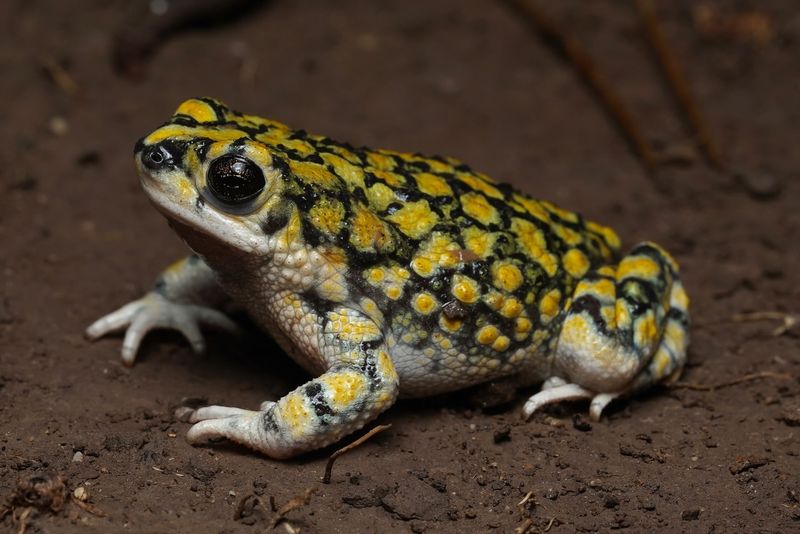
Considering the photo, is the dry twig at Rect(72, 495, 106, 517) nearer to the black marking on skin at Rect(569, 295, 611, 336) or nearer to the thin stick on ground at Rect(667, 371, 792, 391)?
the black marking on skin at Rect(569, 295, 611, 336)

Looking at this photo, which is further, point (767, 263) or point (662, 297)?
point (767, 263)

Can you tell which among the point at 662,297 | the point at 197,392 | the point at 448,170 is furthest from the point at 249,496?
the point at 662,297

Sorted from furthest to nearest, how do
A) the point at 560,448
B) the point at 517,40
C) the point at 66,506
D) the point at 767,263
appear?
the point at 517,40 < the point at 767,263 < the point at 560,448 < the point at 66,506

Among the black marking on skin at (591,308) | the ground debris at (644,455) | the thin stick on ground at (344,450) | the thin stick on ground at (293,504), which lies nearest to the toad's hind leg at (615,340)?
the black marking on skin at (591,308)

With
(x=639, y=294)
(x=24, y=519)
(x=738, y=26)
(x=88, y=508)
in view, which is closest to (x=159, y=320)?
(x=88, y=508)

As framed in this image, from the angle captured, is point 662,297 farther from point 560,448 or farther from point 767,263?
point 767,263

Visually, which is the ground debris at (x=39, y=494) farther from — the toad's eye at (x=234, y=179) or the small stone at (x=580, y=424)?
the small stone at (x=580, y=424)

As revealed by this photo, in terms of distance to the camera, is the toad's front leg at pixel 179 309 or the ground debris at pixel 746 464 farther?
the toad's front leg at pixel 179 309

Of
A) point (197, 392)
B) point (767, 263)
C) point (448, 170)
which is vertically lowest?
point (197, 392)
